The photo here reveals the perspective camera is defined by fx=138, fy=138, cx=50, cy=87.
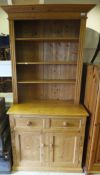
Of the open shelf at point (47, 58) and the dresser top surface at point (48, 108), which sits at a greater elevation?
the open shelf at point (47, 58)

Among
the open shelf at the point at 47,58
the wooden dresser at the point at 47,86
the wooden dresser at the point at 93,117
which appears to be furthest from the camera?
the open shelf at the point at 47,58

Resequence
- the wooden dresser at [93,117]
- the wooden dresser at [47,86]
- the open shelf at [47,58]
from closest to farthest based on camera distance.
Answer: the wooden dresser at [93,117] → the wooden dresser at [47,86] → the open shelf at [47,58]

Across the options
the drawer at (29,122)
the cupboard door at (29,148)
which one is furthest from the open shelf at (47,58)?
the cupboard door at (29,148)

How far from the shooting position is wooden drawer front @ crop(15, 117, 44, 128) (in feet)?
5.63

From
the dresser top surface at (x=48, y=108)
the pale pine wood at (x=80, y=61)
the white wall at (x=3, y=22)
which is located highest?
the white wall at (x=3, y=22)

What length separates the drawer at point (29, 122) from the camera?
5.63ft

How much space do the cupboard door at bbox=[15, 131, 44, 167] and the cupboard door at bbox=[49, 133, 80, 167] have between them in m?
0.16

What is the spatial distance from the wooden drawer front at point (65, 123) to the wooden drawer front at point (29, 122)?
0.49 ft

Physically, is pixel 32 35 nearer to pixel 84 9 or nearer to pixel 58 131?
pixel 84 9

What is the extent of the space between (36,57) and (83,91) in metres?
0.87

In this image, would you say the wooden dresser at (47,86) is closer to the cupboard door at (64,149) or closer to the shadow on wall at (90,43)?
the cupboard door at (64,149)

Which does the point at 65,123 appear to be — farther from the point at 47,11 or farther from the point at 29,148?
the point at 47,11

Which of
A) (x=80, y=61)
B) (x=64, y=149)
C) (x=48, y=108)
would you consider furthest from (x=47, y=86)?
(x=64, y=149)

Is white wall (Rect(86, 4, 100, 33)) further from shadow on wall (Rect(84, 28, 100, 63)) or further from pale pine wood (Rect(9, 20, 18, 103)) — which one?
pale pine wood (Rect(9, 20, 18, 103))
